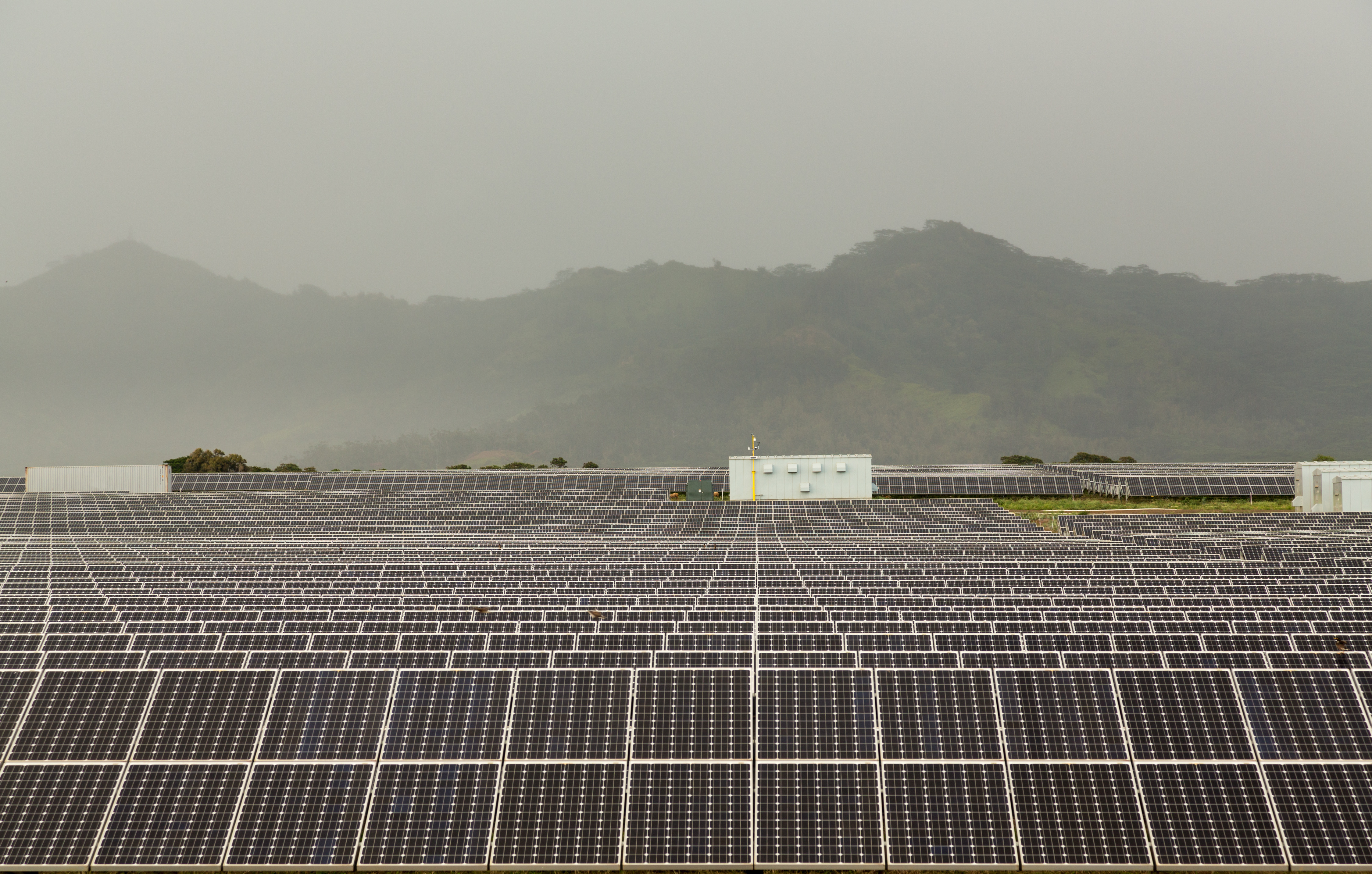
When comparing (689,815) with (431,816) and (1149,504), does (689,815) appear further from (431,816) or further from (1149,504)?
(1149,504)

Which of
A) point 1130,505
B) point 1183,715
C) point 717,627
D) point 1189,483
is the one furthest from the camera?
point 1189,483

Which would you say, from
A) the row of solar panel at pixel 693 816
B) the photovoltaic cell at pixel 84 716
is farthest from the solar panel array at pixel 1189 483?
the photovoltaic cell at pixel 84 716

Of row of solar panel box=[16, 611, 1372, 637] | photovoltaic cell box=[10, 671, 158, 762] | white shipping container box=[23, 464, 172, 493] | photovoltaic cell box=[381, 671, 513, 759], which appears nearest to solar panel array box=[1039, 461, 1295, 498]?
row of solar panel box=[16, 611, 1372, 637]

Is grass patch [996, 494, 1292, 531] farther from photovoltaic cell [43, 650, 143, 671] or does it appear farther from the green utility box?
photovoltaic cell [43, 650, 143, 671]

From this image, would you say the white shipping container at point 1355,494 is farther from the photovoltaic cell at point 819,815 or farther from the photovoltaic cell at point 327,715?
the photovoltaic cell at point 327,715

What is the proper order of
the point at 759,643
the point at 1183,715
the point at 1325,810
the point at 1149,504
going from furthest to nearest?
the point at 1149,504, the point at 759,643, the point at 1183,715, the point at 1325,810

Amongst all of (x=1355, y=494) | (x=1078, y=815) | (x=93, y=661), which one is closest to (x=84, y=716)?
(x=93, y=661)
